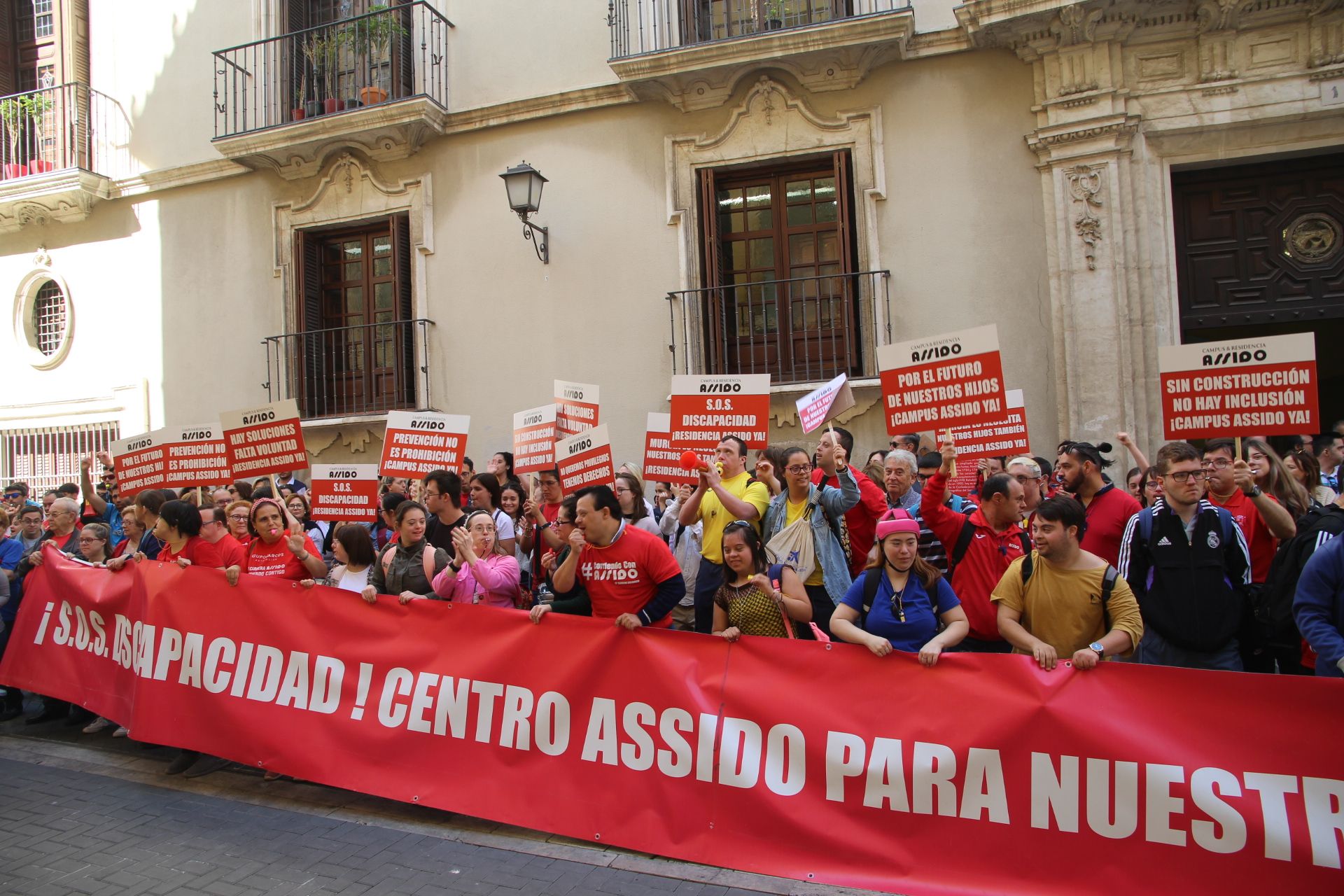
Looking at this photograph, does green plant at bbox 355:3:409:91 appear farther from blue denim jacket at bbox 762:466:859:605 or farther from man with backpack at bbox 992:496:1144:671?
man with backpack at bbox 992:496:1144:671

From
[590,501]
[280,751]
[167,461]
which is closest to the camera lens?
[590,501]

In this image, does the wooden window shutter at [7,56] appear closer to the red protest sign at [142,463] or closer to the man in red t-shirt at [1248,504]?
the red protest sign at [142,463]

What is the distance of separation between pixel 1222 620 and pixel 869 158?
6.92m

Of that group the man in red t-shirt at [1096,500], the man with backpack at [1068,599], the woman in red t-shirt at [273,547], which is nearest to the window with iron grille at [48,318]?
the woman in red t-shirt at [273,547]

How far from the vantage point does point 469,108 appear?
38.0ft

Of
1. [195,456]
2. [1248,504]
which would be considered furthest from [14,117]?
[1248,504]

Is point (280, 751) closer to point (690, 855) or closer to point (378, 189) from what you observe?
point (690, 855)

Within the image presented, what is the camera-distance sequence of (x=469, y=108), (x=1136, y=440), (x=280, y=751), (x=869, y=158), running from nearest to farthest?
(x=280, y=751) < (x=1136, y=440) < (x=869, y=158) < (x=469, y=108)

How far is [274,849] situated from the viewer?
4602 millimetres

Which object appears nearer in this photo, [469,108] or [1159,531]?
[1159,531]

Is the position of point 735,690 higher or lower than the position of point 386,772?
higher

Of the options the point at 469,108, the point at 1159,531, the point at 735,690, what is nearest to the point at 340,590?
the point at 735,690

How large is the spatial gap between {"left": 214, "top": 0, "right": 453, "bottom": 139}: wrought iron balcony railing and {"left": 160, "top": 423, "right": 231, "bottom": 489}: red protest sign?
5411 mm

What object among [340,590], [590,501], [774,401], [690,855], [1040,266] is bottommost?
[690,855]
